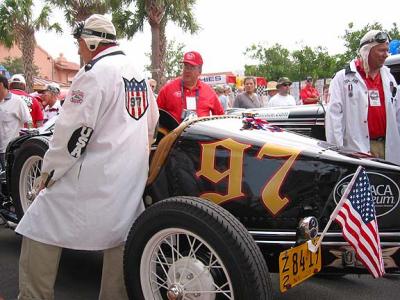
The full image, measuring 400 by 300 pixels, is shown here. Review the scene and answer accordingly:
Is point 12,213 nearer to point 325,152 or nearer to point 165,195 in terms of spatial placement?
point 165,195

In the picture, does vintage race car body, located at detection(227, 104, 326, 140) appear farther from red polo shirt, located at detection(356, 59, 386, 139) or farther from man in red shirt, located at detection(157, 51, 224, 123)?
red polo shirt, located at detection(356, 59, 386, 139)

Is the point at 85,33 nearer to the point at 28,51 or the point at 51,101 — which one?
the point at 51,101

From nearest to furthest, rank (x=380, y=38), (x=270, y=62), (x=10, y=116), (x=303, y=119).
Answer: (x=380, y=38), (x=303, y=119), (x=10, y=116), (x=270, y=62)

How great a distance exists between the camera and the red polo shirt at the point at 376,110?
427 cm

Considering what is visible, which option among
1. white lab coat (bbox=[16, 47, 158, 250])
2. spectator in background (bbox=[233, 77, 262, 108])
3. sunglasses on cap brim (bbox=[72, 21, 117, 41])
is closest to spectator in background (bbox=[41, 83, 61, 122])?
spectator in background (bbox=[233, 77, 262, 108])

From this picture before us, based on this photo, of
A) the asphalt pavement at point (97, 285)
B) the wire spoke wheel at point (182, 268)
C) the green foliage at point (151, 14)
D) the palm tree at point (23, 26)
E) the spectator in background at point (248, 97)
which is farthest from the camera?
the palm tree at point (23, 26)

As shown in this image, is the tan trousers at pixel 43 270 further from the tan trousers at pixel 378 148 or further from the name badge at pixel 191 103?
the tan trousers at pixel 378 148

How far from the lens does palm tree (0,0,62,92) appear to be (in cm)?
2131

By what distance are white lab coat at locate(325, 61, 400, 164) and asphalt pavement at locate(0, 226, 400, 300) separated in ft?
3.63

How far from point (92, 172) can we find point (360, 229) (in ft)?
4.78

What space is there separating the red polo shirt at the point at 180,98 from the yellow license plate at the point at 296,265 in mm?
2680

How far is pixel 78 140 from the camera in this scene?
273 cm

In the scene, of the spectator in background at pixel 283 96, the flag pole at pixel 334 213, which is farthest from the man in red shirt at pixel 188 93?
the spectator in background at pixel 283 96

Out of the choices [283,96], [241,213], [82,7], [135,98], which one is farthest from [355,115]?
[82,7]
